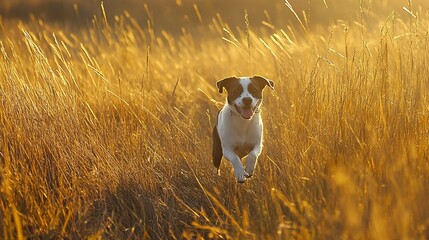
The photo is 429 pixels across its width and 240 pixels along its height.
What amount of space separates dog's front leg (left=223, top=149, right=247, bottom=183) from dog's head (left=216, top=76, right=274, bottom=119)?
0.99 feet

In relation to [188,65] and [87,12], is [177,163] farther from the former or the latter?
[87,12]

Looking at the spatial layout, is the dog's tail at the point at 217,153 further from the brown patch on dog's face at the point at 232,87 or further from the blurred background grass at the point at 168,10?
the blurred background grass at the point at 168,10

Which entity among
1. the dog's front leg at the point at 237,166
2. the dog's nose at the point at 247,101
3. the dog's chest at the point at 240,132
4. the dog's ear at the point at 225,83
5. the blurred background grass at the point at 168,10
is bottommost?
the blurred background grass at the point at 168,10

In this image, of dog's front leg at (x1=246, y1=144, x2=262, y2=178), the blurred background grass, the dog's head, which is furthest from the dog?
the blurred background grass

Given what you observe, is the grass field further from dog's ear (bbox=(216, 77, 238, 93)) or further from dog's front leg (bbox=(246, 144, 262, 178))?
dog's ear (bbox=(216, 77, 238, 93))

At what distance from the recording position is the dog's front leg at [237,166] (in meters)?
5.11

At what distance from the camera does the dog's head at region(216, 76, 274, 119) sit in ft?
18.2

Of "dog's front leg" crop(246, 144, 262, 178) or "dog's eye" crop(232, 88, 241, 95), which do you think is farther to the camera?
"dog's eye" crop(232, 88, 241, 95)

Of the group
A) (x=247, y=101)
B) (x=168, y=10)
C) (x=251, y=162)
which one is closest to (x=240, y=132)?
(x=247, y=101)

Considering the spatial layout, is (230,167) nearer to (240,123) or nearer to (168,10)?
(240,123)

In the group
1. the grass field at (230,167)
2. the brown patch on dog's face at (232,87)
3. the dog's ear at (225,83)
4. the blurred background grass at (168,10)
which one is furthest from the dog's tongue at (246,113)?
the blurred background grass at (168,10)

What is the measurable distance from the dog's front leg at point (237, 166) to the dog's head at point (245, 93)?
0.30m

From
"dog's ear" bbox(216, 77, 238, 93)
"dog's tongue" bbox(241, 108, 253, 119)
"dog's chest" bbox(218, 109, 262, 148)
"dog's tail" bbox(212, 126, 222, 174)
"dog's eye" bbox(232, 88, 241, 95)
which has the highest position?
"dog's ear" bbox(216, 77, 238, 93)

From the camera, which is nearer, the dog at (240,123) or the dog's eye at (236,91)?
the dog at (240,123)
